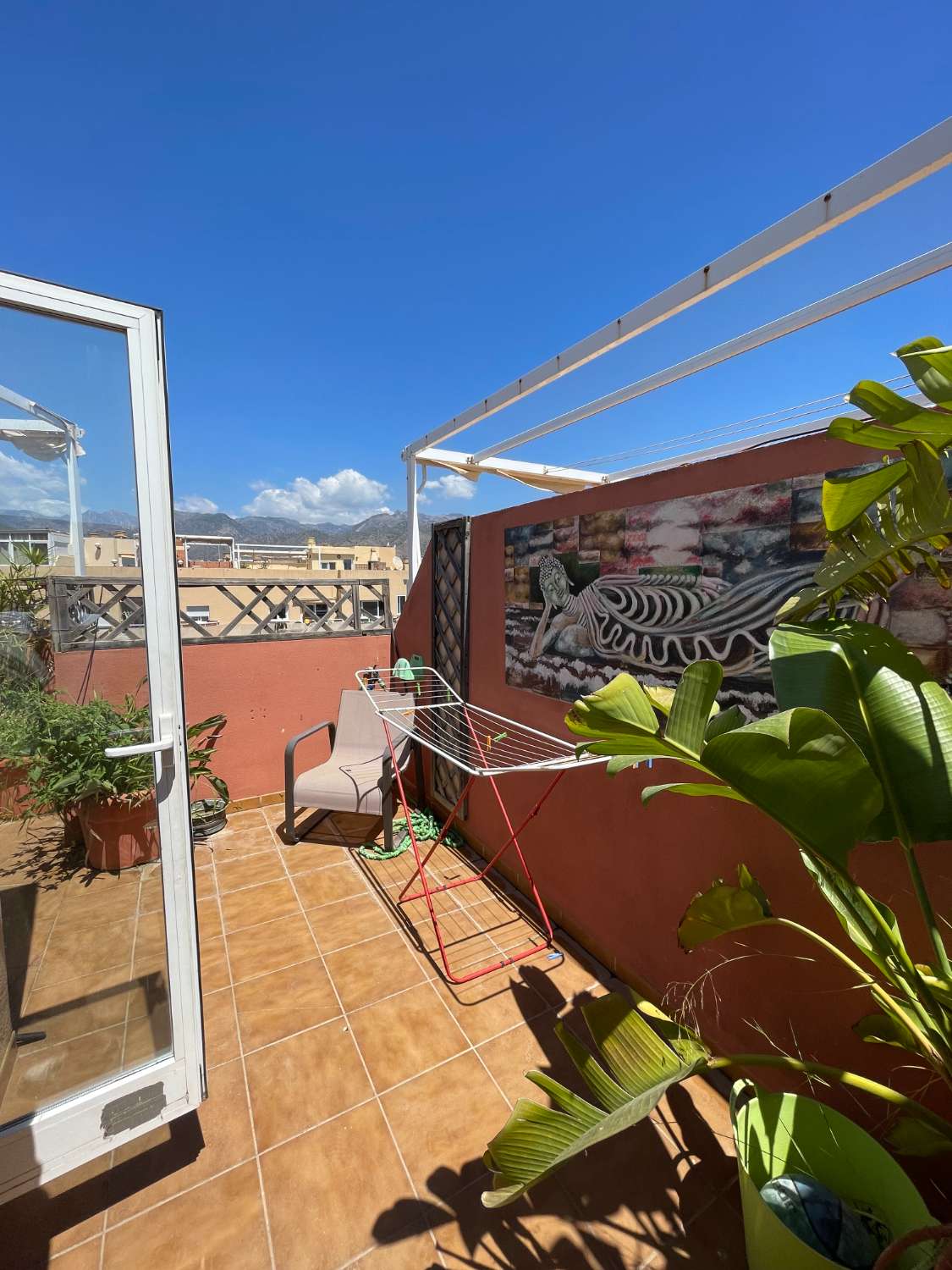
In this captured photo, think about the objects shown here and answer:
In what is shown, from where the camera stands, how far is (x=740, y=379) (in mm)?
3033

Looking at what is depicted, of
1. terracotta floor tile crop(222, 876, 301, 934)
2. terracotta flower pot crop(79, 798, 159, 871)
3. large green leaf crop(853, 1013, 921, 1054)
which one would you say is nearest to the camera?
large green leaf crop(853, 1013, 921, 1054)

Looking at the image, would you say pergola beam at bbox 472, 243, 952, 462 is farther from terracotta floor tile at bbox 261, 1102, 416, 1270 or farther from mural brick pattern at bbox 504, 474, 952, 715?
terracotta floor tile at bbox 261, 1102, 416, 1270

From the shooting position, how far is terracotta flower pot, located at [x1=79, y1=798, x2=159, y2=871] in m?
1.51

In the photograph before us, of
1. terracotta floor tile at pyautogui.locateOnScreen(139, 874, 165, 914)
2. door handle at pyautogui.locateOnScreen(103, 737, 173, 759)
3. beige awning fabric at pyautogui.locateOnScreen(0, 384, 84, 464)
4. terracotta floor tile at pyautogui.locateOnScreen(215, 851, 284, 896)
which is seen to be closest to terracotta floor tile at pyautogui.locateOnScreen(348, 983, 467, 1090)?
terracotta floor tile at pyautogui.locateOnScreen(139, 874, 165, 914)

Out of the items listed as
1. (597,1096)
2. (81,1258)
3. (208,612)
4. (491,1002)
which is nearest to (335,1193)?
(81,1258)

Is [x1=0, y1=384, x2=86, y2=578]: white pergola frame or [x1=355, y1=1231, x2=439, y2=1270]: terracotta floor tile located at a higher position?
[x1=0, y1=384, x2=86, y2=578]: white pergola frame

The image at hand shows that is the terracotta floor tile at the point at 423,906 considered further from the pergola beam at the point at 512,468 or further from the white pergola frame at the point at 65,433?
the pergola beam at the point at 512,468

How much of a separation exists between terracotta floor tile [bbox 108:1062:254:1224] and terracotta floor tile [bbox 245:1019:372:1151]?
56mm

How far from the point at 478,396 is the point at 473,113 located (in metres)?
1.93

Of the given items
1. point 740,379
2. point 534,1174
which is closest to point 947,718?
point 534,1174

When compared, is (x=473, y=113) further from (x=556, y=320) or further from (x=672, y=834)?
(x=672, y=834)

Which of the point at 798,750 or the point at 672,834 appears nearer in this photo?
the point at 798,750

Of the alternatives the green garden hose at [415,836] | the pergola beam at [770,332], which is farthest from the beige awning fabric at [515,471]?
the green garden hose at [415,836]

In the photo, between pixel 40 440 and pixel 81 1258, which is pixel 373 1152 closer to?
pixel 81 1258
